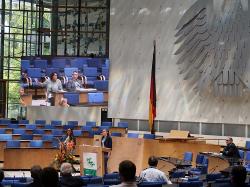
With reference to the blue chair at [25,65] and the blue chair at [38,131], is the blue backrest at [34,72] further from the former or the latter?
the blue chair at [38,131]

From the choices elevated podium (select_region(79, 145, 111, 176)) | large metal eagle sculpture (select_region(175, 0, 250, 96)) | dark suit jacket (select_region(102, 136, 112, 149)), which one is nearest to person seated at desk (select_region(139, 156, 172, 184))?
elevated podium (select_region(79, 145, 111, 176))

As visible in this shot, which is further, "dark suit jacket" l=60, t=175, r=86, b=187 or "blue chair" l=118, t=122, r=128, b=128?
"blue chair" l=118, t=122, r=128, b=128

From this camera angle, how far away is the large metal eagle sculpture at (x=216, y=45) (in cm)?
2178

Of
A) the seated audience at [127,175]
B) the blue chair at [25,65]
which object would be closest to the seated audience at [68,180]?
the seated audience at [127,175]

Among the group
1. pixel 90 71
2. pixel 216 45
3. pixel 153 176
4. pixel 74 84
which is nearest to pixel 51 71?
pixel 74 84

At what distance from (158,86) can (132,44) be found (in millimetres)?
2562

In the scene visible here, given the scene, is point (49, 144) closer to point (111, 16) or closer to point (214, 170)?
point (214, 170)

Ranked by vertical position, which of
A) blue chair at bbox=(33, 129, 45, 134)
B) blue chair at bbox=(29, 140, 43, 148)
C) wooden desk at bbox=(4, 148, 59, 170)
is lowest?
wooden desk at bbox=(4, 148, 59, 170)

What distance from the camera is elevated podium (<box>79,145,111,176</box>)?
16.2m

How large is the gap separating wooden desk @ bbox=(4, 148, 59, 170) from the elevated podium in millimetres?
2885

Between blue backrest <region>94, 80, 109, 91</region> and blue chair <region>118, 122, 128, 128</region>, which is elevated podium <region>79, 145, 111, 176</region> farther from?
blue backrest <region>94, 80, 109, 91</region>

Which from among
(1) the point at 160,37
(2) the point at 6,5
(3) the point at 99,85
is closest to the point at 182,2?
(1) the point at 160,37

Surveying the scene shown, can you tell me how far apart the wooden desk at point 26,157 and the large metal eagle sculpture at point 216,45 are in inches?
269

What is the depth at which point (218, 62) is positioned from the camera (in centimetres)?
2244
